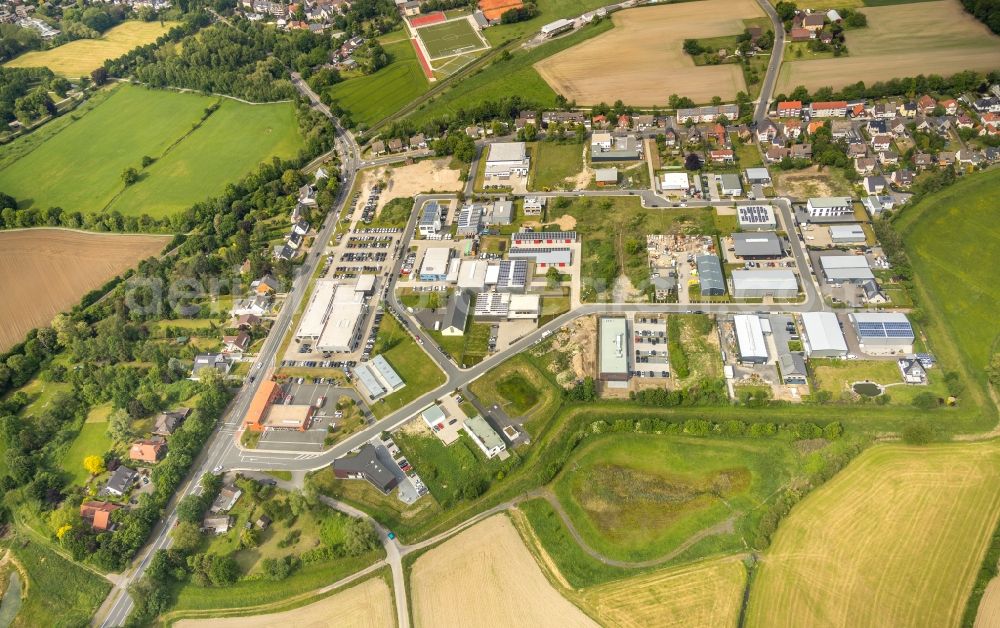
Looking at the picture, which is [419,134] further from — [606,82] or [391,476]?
[391,476]

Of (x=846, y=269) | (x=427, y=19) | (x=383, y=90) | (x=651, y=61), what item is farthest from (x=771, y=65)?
(x=427, y=19)

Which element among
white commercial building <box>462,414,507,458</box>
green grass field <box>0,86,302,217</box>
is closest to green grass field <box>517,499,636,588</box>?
white commercial building <box>462,414,507,458</box>

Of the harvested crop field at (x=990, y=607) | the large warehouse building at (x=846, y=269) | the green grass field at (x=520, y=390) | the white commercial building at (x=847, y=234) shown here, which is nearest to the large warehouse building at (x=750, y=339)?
the large warehouse building at (x=846, y=269)

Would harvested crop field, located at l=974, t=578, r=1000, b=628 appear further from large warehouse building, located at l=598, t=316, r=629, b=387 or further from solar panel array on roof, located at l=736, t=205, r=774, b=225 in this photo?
solar panel array on roof, located at l=736, t=205, r=774, b=225

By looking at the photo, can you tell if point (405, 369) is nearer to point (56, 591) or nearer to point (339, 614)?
point (339, 614)

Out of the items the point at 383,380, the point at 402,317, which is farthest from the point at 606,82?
the point at 383,380

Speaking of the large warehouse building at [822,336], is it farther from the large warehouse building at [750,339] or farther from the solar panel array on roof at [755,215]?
the solar panel array on roof at [755,215]

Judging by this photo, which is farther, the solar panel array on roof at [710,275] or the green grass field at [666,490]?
the solar panel array on roof at [710,275]
